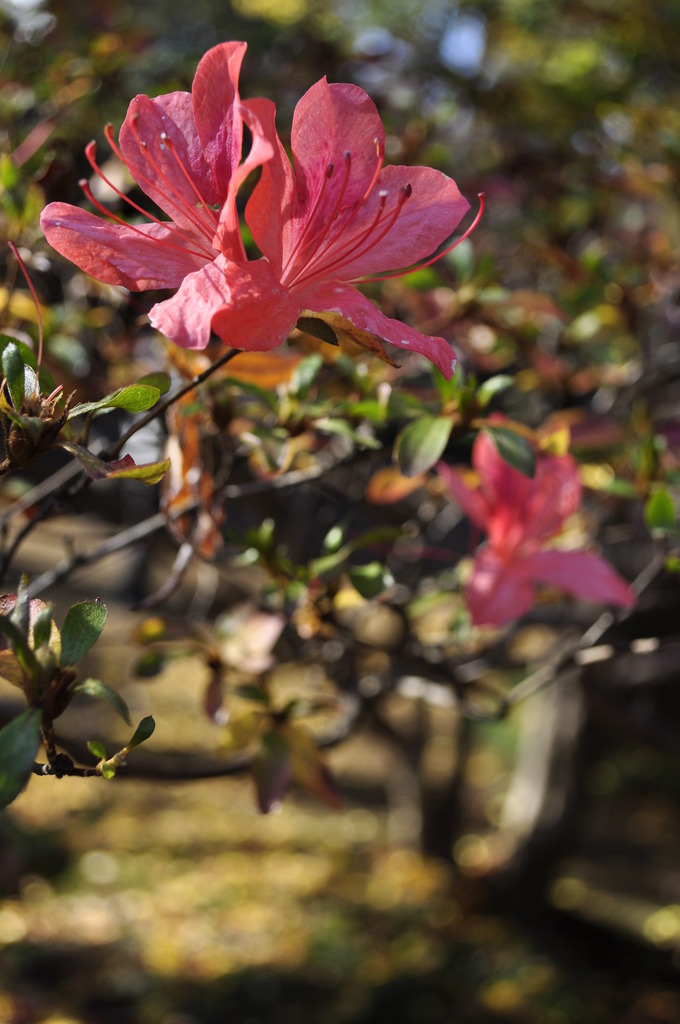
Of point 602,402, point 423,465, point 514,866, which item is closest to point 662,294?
point 602,402

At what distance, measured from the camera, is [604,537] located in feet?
5.63

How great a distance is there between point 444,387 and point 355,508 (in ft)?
1.59

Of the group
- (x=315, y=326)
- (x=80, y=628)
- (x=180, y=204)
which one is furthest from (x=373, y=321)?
(x=80, y=628)

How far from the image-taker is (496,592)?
100 cm

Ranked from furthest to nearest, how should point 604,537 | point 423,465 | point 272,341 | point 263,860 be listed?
point 263,860 < point 604,537 < point 423,465 < point 272,341

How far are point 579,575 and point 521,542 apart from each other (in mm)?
86

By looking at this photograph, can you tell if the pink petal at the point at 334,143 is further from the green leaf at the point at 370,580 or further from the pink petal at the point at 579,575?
the pink petal at the point at 579,575

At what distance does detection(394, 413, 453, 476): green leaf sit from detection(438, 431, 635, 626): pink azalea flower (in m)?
0.13

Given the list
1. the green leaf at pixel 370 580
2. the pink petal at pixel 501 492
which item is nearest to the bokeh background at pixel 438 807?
the pink petal at pixel 501 492

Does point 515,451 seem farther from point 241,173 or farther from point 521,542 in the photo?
point 241,173

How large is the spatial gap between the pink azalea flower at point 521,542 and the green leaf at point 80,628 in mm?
503

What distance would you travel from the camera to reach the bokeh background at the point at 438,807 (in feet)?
5.83

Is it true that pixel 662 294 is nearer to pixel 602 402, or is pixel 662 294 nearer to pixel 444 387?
pixel 602 402

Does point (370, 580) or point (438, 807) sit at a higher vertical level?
point (370, 580)
